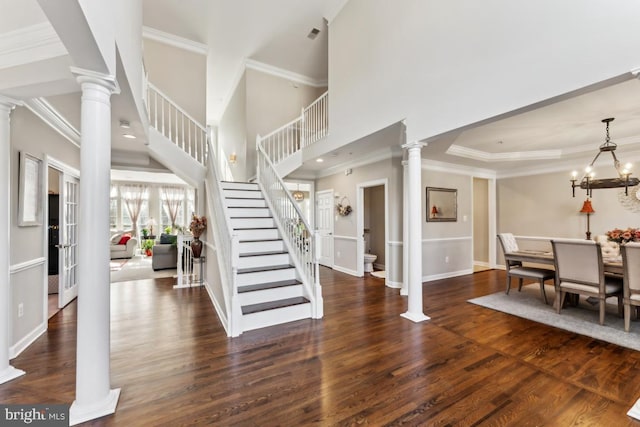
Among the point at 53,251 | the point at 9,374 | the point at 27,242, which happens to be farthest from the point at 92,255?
the point at 53,251

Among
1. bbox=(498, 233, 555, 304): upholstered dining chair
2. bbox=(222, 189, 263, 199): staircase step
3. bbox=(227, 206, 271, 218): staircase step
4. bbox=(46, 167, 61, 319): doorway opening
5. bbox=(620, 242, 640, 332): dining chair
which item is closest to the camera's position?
bbox=(620, 242, 640, 332): dining chair

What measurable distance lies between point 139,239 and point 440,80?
39.8 ft

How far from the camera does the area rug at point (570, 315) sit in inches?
117

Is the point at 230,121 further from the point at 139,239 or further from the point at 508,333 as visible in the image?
the point at 508,333

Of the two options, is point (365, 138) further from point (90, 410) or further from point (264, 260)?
point (90, 410)

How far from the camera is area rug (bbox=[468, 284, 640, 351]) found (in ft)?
9.78

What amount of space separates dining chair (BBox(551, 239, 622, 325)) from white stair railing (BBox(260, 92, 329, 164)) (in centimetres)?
434

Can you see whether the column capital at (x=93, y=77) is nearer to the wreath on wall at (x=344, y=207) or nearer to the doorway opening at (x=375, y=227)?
the wreath on wall at (x=344, y=207)

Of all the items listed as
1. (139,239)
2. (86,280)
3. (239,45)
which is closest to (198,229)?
(86,280)

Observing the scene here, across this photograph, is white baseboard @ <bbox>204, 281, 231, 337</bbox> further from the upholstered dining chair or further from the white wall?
the upholstered dining chair

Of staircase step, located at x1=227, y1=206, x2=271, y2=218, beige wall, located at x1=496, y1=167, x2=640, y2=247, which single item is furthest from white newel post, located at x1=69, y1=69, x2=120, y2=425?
beige wall, located at x1=496, y1=167, x2=640, y2=247

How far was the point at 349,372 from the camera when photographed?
2.33 m

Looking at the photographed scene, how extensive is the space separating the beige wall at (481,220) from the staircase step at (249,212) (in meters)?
5.75

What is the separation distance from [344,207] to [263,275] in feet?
10.1
